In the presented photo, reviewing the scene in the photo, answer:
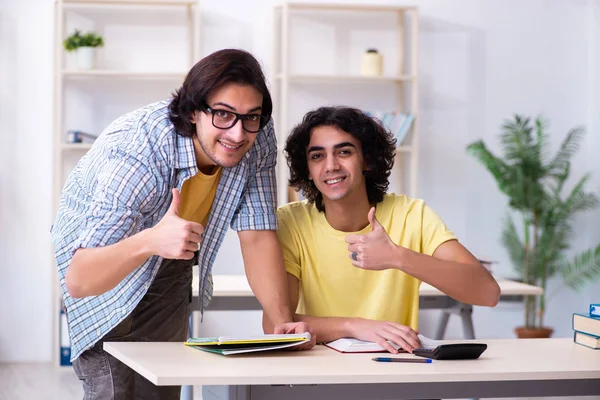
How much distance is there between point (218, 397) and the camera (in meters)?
1.71

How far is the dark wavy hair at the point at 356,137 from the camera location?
8.10ft

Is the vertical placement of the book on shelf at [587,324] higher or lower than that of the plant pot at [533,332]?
higher

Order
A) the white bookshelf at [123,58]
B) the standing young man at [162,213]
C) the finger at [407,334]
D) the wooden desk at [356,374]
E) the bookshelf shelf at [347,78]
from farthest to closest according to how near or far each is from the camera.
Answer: the white bookshelf at [123,58] → the bookshelf shelf at [347,78] → the finger at [407,334] → the standing young man at [162,213] → the wooden desk at [356,374]

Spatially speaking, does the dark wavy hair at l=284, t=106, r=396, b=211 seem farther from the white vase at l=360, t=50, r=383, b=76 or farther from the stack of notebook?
the white vase at l=360, t=50, r=383, b=76

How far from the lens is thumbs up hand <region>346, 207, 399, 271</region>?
2016mm

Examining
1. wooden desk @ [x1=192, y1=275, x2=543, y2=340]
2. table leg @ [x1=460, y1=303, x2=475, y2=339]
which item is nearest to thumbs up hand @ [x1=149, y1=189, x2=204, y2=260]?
wooden desk @ [x1=192, y1=275, x2=543, y2=340]

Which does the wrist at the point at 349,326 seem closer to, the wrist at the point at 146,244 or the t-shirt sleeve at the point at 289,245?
A: the t-shirt sleeve at the point at 289,245

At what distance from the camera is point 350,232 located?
2.44 metres

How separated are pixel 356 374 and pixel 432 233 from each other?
86 cm

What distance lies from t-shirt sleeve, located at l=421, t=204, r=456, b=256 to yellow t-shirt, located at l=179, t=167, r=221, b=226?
24.6 inches

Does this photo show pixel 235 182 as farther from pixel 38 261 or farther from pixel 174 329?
pixel 38 261

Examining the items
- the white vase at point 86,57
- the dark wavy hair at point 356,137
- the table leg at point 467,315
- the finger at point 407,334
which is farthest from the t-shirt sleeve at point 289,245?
the white vase at point 86,57

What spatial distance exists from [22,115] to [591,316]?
4.03 metres

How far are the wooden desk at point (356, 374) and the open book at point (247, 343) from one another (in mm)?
18
